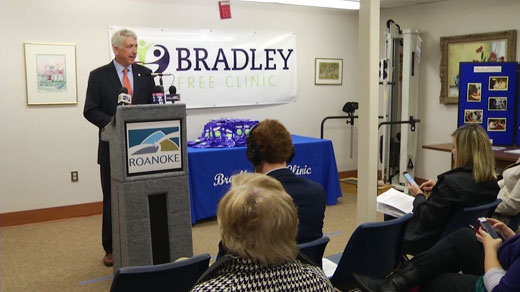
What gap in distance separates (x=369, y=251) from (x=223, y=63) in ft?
12.6

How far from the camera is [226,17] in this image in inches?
223

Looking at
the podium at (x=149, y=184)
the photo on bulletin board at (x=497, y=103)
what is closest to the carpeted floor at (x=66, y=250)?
the podium at (x=149, y=184)

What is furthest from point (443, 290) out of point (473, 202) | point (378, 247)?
point (473, 202)

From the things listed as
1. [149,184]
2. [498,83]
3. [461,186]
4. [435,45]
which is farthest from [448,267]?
[435,45]

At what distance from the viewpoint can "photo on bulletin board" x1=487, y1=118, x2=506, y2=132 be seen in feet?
16.2

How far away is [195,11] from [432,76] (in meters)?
2.96

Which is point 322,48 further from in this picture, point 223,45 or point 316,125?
point 223,45

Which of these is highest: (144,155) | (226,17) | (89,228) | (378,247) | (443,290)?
(226,17)

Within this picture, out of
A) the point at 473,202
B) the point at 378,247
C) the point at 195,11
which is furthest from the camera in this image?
the point at 195,11

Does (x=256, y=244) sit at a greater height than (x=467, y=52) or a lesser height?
lesser

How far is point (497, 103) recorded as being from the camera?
4945mm

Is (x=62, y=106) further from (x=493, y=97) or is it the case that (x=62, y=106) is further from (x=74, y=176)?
(x=493, y=97)

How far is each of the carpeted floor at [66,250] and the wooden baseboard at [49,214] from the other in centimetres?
8

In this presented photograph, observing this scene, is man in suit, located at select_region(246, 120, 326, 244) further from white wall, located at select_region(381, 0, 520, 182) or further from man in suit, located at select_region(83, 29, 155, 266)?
white wall, located at select_region(381, 0, 520, 182)
